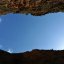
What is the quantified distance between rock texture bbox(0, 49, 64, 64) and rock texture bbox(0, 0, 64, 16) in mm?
12813

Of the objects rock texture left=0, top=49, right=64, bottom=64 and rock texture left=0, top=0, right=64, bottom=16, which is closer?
rock texture left=0, top=49, right=64, bottom=64

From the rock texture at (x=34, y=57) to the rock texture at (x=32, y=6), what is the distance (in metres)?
12.8

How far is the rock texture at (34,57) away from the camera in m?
3.49

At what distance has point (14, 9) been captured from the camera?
62.6 feet

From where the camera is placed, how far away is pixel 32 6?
57.8ft

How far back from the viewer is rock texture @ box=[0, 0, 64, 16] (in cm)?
1683

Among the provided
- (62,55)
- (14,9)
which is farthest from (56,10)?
(62,55)

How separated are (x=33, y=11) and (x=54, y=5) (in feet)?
8.56

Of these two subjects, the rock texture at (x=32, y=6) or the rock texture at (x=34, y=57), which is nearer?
the rock texture at (x=34, y=57)

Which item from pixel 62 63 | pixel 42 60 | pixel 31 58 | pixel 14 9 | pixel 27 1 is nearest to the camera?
pixel 62 63

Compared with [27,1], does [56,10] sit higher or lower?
lower

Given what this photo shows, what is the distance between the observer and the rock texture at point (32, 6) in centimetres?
1683

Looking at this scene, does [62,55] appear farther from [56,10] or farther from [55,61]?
[56,10]

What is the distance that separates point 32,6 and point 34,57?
14075 mm
